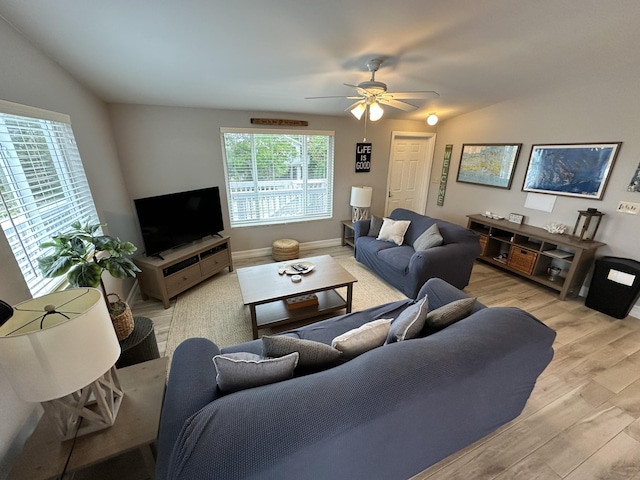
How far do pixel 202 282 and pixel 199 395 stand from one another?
259 cm

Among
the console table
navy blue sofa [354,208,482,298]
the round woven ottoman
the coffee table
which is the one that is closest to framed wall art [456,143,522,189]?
the console table

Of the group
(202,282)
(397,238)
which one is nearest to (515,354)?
(397,238)

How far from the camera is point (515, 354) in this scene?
1155 millimetres

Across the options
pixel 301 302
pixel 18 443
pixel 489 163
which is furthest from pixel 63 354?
pixel 489 163

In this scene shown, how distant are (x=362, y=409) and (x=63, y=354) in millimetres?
972

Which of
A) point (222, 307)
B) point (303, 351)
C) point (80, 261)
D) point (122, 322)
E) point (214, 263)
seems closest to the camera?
point (303, 351)

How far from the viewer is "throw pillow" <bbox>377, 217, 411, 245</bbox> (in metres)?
3.56

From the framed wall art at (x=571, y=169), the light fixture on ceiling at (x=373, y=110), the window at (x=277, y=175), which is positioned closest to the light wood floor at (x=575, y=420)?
the framed wall art at (x=571, y=169)

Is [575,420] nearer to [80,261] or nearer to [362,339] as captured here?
[362,339]

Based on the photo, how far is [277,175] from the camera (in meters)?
4.09

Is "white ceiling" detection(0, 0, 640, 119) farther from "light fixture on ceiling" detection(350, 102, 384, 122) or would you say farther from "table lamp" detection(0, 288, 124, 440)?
"table lamp" detection(0, 288, 124, 440)

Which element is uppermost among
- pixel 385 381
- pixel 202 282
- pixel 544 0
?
pixel 544 0

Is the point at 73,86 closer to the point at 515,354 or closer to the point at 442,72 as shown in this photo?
the point at 442,72

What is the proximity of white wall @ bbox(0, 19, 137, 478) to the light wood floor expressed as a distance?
561mm
